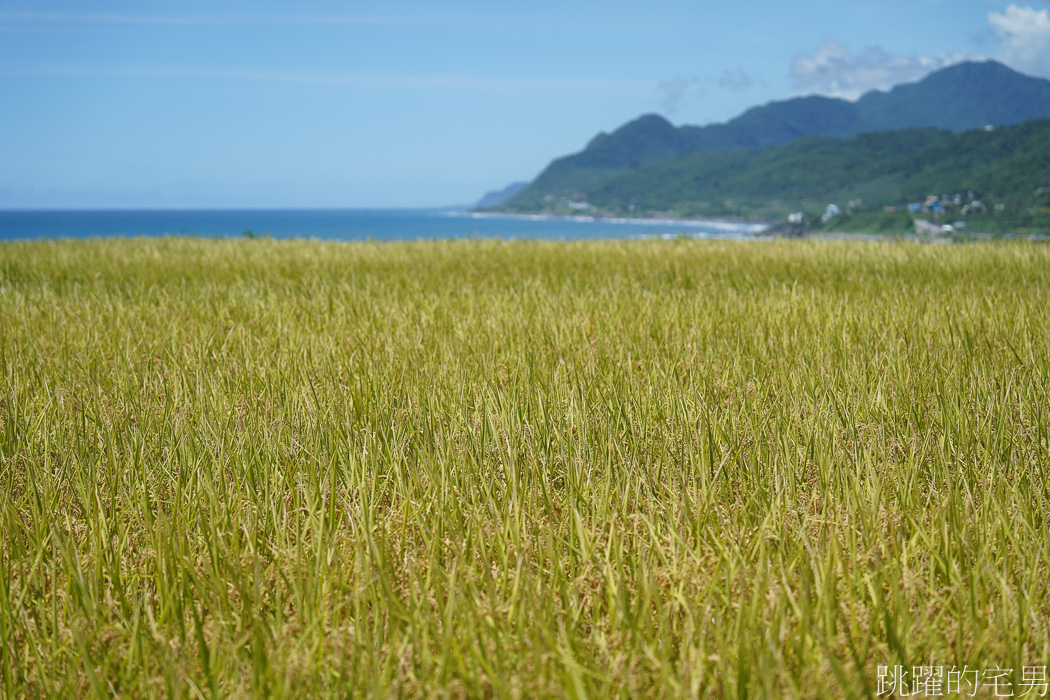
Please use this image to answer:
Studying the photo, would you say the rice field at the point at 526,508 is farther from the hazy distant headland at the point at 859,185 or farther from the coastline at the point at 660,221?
the coastline at the point at 660,221

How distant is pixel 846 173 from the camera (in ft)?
377

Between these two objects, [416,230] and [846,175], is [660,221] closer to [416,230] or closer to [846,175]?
[846,175]

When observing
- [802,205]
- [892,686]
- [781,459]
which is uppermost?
[802,205]

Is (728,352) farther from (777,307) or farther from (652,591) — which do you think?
(652,591)

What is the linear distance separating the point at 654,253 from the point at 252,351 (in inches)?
181

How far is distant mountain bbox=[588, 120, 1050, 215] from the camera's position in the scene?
182ft

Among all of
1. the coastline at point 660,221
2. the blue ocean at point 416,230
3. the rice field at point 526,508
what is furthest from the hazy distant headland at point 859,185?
the rice field at point 526,508

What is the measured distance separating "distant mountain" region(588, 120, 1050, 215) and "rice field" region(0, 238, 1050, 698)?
48620 millimetres

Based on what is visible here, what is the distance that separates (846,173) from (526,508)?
129995mm

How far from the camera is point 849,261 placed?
5.70 meters

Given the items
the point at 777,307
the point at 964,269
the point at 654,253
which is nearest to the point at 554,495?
the point at 777,307

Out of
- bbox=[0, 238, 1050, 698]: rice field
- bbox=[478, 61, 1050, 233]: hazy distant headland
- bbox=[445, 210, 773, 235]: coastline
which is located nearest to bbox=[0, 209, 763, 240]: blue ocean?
bbox=[445, 210, 773, 235]: coastline

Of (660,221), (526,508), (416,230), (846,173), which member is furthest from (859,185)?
(526,508)

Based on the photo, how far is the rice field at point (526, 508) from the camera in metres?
0.89
